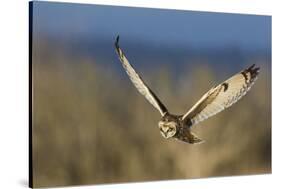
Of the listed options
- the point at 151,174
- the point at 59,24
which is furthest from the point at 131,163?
the point at 59,24

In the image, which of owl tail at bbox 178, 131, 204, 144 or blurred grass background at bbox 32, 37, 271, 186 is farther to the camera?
owl tail at bbox 178, 131, 204, 144

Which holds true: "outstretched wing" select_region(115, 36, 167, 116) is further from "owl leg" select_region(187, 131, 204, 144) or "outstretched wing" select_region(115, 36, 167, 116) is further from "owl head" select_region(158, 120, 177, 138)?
"owl leg" select_region(187, 131, 204, 144)

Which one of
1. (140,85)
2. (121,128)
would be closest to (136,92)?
(140,85)

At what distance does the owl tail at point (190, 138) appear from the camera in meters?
6.21

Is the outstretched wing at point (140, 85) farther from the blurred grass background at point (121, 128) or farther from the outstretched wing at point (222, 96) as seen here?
the outstretched wing at point (222, 96)

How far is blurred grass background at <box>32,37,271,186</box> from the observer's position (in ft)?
18.4

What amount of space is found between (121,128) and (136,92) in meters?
0.36

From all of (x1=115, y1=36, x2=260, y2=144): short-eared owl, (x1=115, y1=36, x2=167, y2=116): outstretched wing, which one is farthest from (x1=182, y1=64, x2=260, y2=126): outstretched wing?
(x1=115, y1=36, x2=167, y2=116): outstretched wing

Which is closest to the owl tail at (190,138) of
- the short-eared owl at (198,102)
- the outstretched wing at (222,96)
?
the short-eared owl at (198,102)

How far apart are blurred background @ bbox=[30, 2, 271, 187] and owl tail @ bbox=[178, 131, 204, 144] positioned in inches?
1.9

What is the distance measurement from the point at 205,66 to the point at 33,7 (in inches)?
70.1

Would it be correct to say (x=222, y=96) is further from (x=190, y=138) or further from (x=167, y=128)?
(x=167, y=128)

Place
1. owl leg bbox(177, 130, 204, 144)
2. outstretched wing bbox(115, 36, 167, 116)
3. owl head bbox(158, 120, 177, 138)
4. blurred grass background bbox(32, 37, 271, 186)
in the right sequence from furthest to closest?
owl leg bbox(177, 130, 204, 144) → owl head bbox(158, 120, 177, 138) → outstretched wing bbox(115, 36, 167, 116) → blurred grass background bbox(32, 37, 271, 186)

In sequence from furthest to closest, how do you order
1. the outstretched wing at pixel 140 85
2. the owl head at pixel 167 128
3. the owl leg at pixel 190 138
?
1. the owl leg at pixel 190 138
2. the owl head at pixel 167 128
3. the outstretched wing at pixel 140 85
